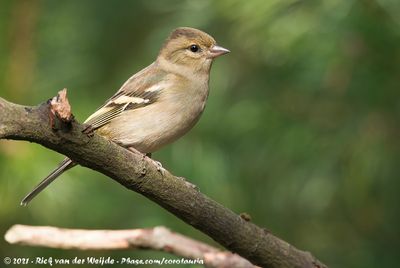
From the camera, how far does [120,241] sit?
4105 millimetres

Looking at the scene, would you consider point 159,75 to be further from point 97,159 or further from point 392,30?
point 97,159

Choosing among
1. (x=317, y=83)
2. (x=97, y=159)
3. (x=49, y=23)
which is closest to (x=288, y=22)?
(x=317, y=83)

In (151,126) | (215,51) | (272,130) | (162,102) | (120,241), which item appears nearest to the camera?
(120,241)

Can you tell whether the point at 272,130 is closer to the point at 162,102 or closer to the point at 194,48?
the point at 194,48

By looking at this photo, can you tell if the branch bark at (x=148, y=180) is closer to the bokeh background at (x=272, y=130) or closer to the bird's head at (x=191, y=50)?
the bokeh background at (x=272, y=130)

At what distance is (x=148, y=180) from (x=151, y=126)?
4.16ft

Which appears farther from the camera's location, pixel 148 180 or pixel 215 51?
pixel 215 51

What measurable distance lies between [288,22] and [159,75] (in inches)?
40.6

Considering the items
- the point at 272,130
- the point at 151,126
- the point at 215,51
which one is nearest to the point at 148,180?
the point at 151,126

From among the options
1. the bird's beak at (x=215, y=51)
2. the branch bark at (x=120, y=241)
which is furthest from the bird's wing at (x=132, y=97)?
the branch bark at (x=120, y=241)

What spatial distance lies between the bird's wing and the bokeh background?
454 mm

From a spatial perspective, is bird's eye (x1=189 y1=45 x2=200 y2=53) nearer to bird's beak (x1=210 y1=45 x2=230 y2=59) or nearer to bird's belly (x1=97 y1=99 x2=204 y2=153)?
bird's beak (x1=210 y1=45 x2=230 y2=59)

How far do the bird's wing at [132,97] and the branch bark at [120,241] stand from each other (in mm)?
806

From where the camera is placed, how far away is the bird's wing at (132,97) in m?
4.68
